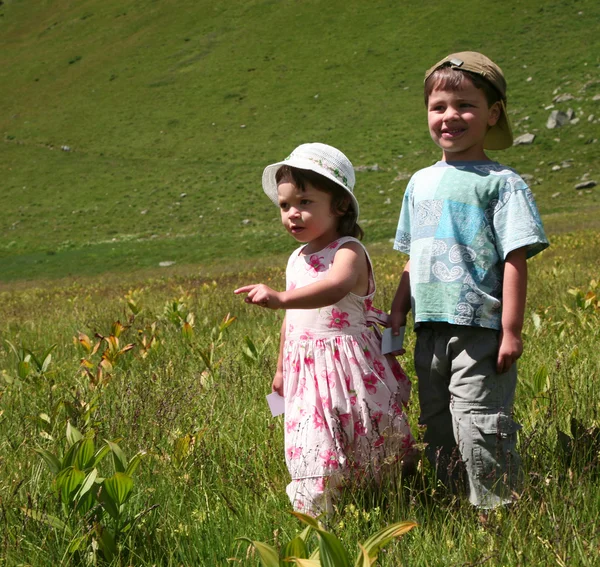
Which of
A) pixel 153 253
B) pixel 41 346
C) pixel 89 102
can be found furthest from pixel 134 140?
pixel 41 346

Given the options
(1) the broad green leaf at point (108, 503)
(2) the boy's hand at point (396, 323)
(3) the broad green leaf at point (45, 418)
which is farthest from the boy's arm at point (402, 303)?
(3) the broad green leaf at point (45, 418)

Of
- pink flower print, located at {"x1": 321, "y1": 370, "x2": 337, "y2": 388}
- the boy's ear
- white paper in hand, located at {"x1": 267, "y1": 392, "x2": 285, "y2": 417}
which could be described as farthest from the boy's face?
white paper in hand, located at {"x1": 267, "y1": 392, "x2": 285, "y2": 417}

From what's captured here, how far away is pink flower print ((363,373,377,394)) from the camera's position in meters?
2.88

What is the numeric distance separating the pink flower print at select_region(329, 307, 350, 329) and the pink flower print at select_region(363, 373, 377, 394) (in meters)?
0.22

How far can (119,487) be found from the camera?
2301mm

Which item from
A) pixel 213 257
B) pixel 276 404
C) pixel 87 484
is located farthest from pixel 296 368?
pixel 213 257

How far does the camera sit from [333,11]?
52.9m

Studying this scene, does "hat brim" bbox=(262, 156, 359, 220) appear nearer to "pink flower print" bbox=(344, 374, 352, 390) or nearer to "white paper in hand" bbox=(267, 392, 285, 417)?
"pink flower print" bbox=(344, 374, 352, 390)

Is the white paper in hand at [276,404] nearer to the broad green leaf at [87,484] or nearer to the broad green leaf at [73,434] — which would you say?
the broad green leaf at [73,434]

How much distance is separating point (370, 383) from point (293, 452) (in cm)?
40

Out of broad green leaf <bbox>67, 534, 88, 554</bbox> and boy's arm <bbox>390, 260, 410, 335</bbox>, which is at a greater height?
boy's arm <bbox>390, 260, 410, 335</bbox>

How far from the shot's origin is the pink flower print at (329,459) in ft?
9.09

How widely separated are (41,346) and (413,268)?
14.0ft

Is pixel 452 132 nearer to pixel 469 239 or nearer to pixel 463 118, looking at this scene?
pixel 463 118
